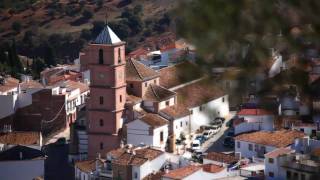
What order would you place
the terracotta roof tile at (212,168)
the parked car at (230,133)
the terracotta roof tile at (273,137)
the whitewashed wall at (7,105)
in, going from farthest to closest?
the whitewashed wall at (7,105), the parked car at (230,133), the terracotta roof tile at (273,137), the terracotta roof tile at (212,168)

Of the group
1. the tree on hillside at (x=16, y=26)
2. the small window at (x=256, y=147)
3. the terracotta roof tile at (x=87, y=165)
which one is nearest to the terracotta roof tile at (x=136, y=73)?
the terracotta roof tile at (x=87, y=165)

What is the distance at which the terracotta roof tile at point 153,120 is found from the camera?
62.5ft

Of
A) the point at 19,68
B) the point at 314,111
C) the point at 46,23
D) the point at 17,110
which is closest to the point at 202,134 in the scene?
the point at 17,110

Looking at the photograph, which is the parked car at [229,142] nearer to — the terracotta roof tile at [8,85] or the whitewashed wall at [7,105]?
the whitewashed wall at [7,105]

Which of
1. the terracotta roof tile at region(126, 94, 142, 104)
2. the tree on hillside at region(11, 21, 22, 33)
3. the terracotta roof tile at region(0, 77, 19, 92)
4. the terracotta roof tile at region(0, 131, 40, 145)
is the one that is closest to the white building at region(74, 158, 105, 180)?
the terracotta roof tile at region(0, 131, 40, 145)

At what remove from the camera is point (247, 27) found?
360cm

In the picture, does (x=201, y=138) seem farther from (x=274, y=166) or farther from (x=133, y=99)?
(x=274, y=166)

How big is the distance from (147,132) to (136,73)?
192 centimetres

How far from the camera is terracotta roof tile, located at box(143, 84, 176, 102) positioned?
20250mm

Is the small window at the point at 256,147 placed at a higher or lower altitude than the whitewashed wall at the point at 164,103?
lower

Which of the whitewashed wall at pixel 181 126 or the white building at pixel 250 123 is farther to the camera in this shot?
the whitewashed wall at pixel 181 126

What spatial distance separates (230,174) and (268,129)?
2.49 metres

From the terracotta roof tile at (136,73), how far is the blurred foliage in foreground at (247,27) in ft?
54.5

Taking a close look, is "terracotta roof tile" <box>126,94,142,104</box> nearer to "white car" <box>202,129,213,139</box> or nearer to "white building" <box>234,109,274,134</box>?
"white car" <box>202,129,213,139</box>
